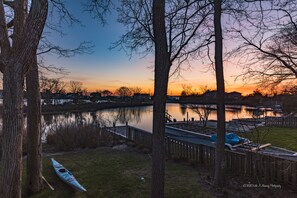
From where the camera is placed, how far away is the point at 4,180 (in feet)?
12.9

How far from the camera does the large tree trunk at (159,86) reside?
15.2ft

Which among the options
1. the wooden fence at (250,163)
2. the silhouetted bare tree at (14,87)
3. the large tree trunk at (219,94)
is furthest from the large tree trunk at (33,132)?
the wooden fence at (250,163)

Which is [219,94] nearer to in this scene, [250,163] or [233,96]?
[250,163]

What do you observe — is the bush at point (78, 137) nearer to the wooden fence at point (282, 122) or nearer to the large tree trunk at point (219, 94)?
the large tree trunk at point (219, 94)

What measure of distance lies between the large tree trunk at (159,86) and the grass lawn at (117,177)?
70.7 inches

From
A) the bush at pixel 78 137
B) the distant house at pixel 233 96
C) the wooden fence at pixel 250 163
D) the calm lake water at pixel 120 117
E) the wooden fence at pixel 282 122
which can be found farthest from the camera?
the distant house at pixel 233 96

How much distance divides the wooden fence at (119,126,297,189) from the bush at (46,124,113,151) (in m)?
5.29

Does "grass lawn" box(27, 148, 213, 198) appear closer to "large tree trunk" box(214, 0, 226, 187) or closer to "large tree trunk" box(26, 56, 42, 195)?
"large tree trunk" box(26, 56, 42, 195)

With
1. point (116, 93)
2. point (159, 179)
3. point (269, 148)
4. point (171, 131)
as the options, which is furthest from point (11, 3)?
point (116, 93)

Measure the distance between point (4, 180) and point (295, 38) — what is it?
8.58 m

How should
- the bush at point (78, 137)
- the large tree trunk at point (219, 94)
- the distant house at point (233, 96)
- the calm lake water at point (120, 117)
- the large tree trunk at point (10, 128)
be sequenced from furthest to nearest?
the distant house at point (233, 96), the calm lake water at point (120, 117), the bush at point (78, 137), the large tree trunk at point (219, 94), the large tree trunk at point (10, 128)

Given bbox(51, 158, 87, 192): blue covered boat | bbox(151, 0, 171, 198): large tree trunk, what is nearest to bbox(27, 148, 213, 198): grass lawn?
bbox(51, 158, 87, 192): blue covered boat

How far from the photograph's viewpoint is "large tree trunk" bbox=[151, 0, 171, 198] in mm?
4633

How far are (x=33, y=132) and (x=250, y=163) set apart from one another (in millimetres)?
6406
